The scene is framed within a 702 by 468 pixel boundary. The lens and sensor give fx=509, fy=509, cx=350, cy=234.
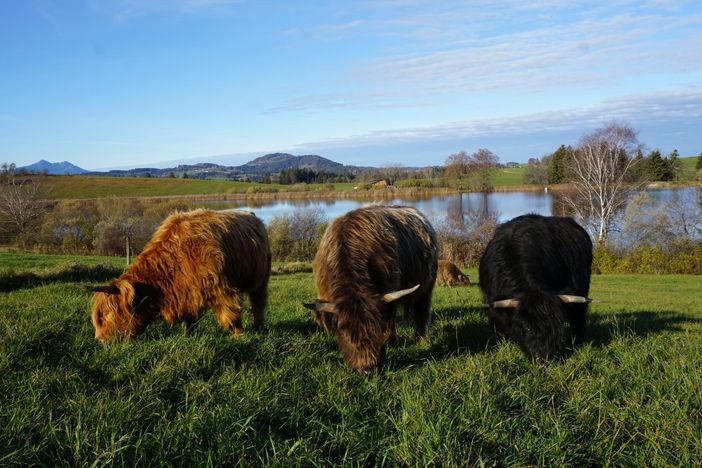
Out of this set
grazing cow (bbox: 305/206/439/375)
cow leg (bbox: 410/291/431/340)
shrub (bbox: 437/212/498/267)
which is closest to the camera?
grazing cow (bbox: 305/206/439/375)

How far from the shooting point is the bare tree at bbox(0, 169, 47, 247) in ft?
156

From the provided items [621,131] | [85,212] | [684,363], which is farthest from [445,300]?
[85,212]

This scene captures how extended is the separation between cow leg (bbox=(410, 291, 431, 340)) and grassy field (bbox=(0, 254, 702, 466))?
1.35 m

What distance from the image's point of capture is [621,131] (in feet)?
155

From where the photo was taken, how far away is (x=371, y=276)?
618 cm

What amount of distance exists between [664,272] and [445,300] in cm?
3043

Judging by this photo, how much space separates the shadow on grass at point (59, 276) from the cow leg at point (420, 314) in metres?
10.4

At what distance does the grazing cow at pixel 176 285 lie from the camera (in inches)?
241

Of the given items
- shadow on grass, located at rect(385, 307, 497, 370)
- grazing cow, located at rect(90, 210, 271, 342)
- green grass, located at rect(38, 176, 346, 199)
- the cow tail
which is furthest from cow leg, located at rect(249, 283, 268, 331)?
green grass, located at rect(38, 176, 346, 199)

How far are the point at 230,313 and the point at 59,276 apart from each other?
1149 centimetres

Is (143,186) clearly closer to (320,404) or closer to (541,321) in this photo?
(541,321)

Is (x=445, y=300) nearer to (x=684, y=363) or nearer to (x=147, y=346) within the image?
(x=684, y=363)

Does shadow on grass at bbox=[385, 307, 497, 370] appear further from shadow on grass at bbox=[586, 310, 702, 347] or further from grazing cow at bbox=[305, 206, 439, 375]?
shadow on grass at bbox=[586, 310, 702, 347]

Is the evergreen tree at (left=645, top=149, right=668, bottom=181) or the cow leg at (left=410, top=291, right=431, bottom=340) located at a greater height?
the evergreen tree at (left=645, top=149, right=668, bottom=181)
